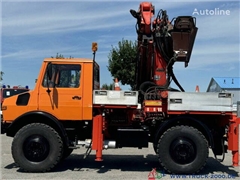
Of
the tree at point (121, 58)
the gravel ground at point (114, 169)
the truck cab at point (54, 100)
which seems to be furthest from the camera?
the tree at point (121, 58)

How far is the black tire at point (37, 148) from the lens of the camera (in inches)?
312

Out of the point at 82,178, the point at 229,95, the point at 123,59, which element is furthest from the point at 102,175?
the point at 123,59

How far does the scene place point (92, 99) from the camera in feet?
26.8

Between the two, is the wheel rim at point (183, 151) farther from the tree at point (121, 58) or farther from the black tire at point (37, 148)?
the tree at point (121, 58)

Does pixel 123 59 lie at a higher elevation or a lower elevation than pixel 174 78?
higher

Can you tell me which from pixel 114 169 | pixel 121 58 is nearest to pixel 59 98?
pixel 114 169

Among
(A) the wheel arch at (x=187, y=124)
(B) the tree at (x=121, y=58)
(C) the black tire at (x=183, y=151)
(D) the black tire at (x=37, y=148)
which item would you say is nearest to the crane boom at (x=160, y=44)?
(A) the wheel arch at (x=187, y=124)

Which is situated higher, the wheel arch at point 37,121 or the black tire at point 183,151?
the wheel arch at point 37,121

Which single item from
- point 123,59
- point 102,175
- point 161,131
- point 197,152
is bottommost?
point 102,175

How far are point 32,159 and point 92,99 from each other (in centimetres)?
207

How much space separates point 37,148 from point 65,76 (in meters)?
1.91

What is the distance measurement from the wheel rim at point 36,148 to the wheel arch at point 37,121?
42 cm

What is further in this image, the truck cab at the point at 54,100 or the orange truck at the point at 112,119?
the truck cab at the point at 54,100

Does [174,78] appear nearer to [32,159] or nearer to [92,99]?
[92,99]
